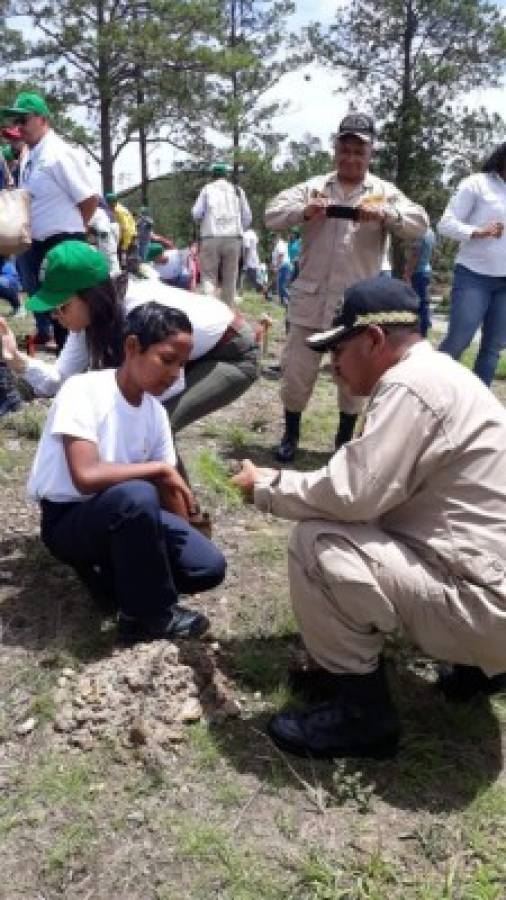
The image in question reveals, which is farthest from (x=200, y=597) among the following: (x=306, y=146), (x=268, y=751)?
(x=306, y=146)

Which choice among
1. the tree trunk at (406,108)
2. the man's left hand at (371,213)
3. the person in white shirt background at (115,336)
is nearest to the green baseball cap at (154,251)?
the man's left hand at (371,213)

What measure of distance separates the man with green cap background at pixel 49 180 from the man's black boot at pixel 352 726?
3.54m

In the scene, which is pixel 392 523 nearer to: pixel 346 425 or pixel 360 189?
pixel 346 425

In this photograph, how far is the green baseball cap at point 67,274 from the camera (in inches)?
116

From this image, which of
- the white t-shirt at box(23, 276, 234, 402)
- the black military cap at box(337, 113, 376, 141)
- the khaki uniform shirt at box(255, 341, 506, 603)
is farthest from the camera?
the black military cap at box(337, 113, 376, 141)

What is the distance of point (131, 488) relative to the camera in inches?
105

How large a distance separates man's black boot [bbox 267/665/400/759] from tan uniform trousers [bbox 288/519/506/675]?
7 centimetres

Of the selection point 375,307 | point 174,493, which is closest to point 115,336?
point 174,493

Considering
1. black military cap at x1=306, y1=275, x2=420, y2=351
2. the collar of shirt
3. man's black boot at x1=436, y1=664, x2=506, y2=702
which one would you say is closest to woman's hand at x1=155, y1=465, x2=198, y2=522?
black military cap at x1=306, y1=275, x2=420, y2=351

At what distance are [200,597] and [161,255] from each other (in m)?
8.22

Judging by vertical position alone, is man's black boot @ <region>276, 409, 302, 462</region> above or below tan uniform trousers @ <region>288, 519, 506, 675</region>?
below

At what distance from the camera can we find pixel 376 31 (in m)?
22.8

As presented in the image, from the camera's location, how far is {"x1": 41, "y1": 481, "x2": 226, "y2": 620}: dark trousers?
266cm

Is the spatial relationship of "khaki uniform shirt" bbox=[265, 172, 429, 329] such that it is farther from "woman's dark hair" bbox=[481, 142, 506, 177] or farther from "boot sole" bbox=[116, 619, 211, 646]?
"boot sole" bbox=[116, 619, 211, 646]
